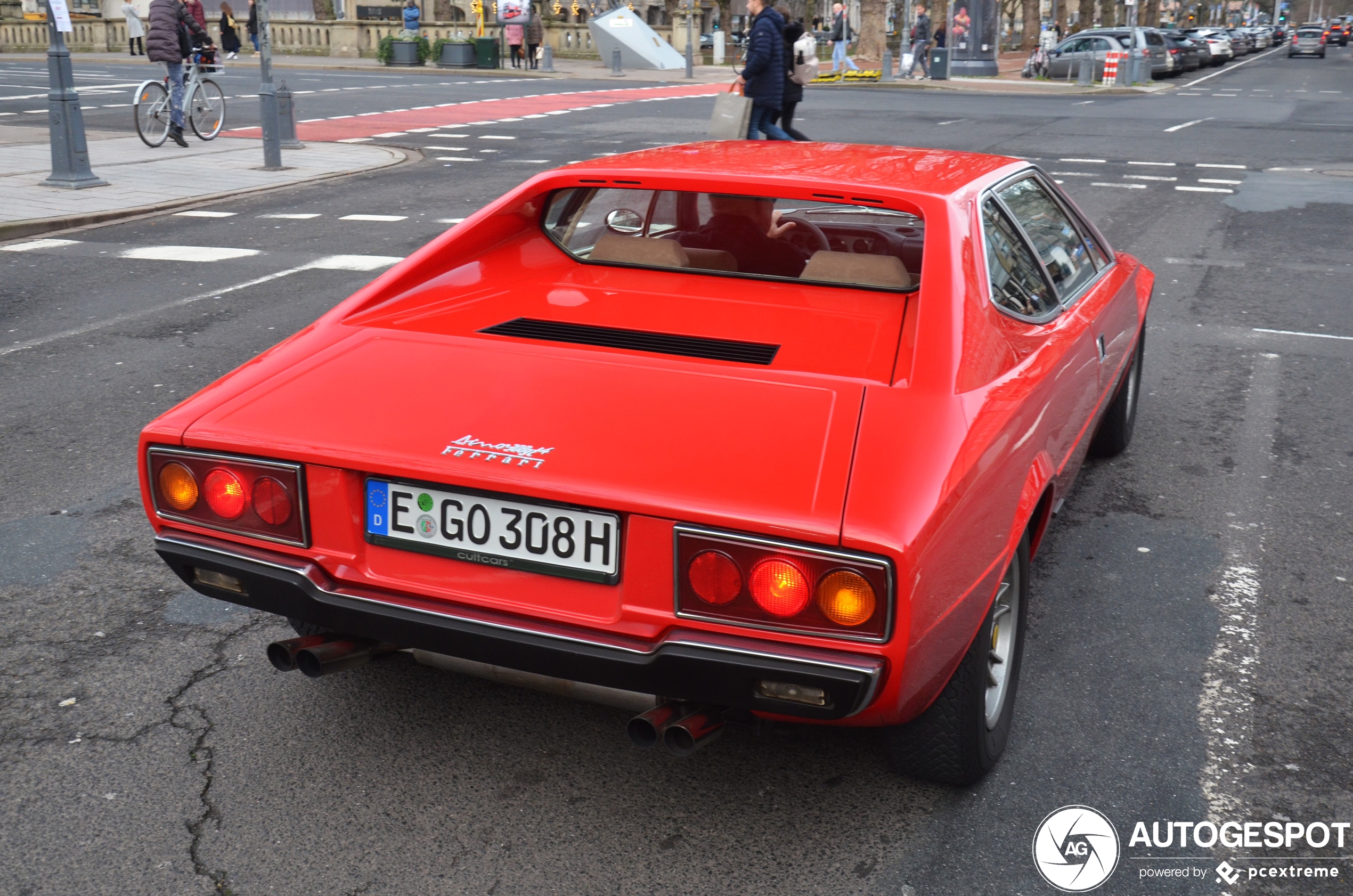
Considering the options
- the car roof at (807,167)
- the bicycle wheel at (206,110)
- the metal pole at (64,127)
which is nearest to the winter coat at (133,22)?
the bicycle wheel at (206,110)

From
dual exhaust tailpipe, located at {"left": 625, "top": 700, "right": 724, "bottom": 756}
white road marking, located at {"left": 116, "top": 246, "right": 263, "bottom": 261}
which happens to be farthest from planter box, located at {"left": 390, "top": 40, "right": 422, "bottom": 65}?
dual exhaust tailpipe, located at {"left": 625, "top": 700, "right": 724, "bottom": 756}

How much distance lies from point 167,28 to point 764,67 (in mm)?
7494

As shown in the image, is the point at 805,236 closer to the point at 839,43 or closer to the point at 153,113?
the point at 153,113

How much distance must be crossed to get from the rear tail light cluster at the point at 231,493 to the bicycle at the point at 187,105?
15.0m

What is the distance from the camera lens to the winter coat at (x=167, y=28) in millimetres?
15484

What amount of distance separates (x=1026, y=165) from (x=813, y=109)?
73.3 feet

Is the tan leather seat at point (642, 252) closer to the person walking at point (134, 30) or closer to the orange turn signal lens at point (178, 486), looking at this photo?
the orange turn signal lens at point (178, 486)

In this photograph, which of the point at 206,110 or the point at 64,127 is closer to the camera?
the point at 64,127

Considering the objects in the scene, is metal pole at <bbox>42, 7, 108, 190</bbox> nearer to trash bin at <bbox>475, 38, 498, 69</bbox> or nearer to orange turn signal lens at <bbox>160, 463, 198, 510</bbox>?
orange turn signal lens at <bbox>160, 463, 198, 510</bbox>

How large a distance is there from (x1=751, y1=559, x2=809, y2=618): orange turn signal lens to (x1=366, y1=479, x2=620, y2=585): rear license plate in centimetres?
29

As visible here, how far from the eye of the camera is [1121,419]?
522 cm

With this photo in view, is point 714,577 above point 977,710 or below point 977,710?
above

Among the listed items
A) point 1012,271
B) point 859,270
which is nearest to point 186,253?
point 859,270

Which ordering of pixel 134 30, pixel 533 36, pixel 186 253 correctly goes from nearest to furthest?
pixel 186 253 → pixel 533 36 → pixel 134 30
